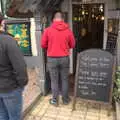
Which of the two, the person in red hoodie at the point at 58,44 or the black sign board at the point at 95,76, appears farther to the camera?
the person in red hoodie at the point at 58,44

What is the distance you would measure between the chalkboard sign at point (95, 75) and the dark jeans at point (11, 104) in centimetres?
177

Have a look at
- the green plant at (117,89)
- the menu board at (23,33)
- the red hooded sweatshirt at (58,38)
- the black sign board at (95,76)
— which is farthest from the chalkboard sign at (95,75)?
the menu board at (23,33)

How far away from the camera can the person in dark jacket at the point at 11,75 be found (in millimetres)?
2816

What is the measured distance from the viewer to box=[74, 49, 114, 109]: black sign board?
4543mm

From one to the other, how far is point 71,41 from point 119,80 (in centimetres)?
113

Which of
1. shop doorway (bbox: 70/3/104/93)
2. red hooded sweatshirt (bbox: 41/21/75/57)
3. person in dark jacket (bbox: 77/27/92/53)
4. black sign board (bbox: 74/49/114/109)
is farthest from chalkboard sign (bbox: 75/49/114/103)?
person in dark jacket (bbox: 77/27/92/53)

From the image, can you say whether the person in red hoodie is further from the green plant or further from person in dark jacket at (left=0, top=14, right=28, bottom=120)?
person in dark jacket at (left=0, top=14, right=28, bottom=120)

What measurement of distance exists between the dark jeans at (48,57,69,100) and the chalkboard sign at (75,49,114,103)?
289 millimetres

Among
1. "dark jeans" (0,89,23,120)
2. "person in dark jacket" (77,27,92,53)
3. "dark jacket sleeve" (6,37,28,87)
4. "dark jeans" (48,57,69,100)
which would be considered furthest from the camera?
"person in dark jacket" (77,27,92,53)

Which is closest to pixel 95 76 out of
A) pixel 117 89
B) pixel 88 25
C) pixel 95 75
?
pixel 95 75

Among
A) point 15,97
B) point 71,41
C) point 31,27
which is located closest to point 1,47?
point 15,97

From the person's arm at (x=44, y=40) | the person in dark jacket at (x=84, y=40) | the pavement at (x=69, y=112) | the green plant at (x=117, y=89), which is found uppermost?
the person's arm at (x=44, y=40)

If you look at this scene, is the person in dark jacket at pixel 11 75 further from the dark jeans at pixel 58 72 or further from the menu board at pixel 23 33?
the menu board at pixel 23 33

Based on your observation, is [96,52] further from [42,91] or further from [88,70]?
[42,91]
